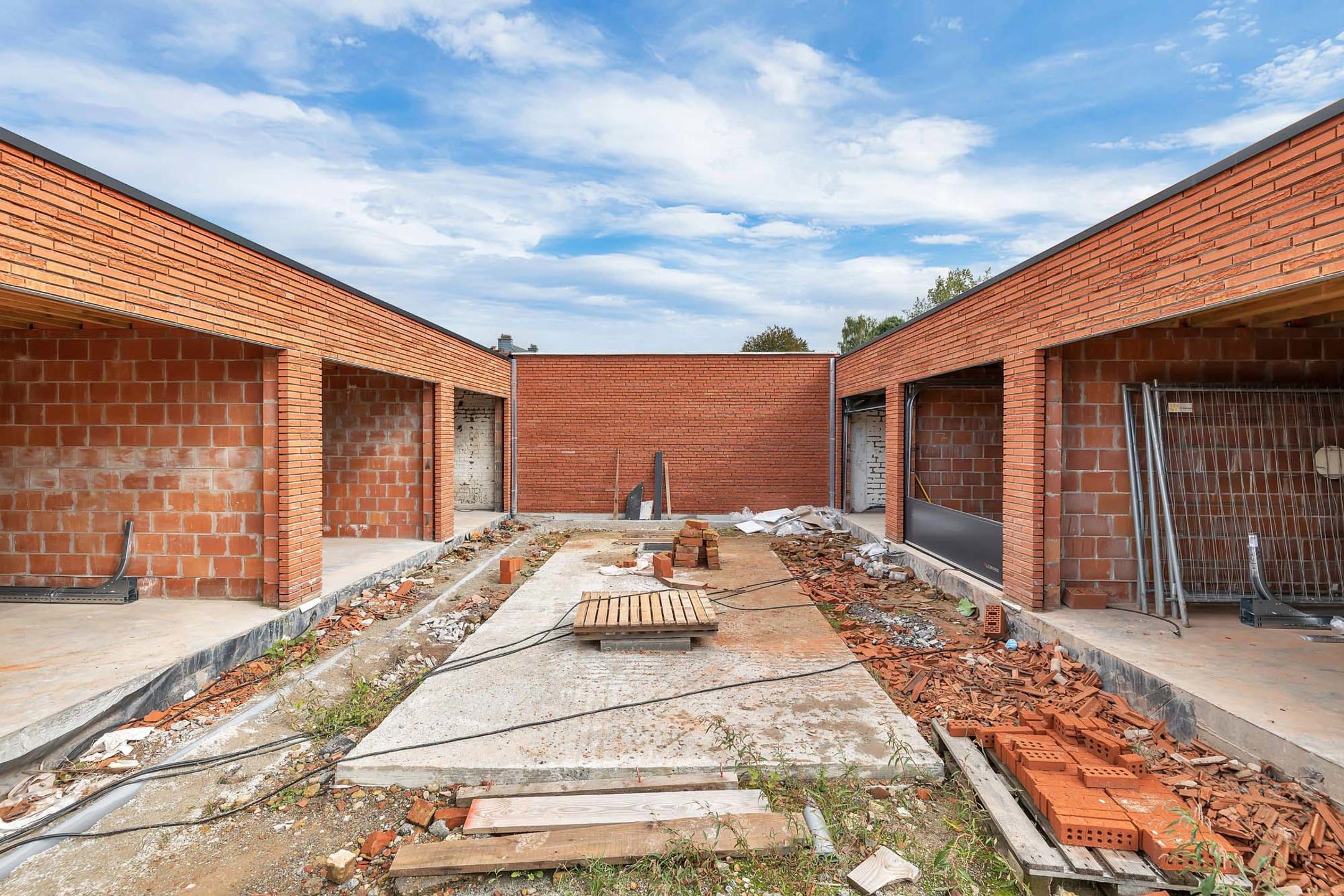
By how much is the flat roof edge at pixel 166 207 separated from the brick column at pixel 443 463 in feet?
6.59

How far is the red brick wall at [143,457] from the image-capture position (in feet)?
18.4

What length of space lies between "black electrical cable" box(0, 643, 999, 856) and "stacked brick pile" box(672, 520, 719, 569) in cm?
328

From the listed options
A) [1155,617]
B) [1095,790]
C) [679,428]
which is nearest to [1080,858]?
[1095,790]

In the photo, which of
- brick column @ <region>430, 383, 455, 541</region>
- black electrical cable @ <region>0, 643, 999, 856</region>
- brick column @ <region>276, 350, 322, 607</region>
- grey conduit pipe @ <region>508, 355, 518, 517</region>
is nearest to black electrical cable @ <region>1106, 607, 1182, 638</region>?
black electrical cable @ <region>0, 643, 999, 856</region>

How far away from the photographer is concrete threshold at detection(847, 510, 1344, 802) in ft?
9.61

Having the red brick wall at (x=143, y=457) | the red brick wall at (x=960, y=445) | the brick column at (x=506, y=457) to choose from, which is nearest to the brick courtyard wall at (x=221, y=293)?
the red brick wall at (x=143, y=457)

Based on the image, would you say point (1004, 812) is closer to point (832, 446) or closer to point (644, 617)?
point (644, 617)

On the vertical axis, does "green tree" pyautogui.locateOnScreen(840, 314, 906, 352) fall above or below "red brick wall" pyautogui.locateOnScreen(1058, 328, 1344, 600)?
above

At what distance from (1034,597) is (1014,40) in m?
8.92

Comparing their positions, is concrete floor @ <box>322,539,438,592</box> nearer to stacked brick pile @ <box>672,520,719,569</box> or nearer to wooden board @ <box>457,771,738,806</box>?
stacked brick pile @ <box>672,520,719,569</box>

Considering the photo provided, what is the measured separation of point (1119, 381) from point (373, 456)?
31.6 ft

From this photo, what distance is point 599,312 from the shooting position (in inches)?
1080

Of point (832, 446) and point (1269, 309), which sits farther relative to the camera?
point (832, 446)

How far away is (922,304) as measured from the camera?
37.4m
